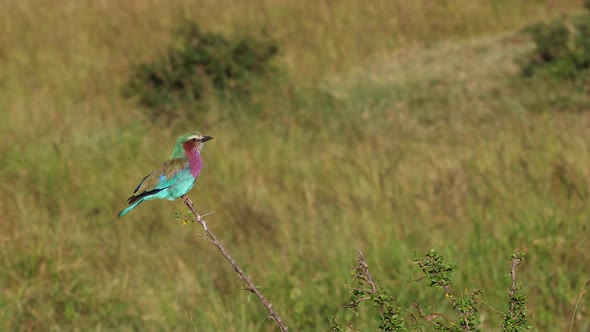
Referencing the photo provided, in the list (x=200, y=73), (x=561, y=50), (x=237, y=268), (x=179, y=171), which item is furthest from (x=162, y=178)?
(x=561, y=50)

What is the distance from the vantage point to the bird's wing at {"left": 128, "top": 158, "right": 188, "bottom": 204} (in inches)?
97.8

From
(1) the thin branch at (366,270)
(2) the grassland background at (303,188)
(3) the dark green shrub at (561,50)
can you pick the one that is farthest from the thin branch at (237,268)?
(3) the dark green shrub at (561,50)

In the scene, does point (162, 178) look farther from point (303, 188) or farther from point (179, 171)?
point (303, 188)

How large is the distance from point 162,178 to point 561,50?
5.97m

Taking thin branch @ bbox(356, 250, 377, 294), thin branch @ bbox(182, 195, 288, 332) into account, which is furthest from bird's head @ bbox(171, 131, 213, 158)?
thin branch @ bbox(356, 250, 377, 294)

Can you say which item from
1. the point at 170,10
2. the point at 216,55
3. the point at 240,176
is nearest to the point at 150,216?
the point at 240,176

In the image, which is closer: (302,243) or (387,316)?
(387,316)

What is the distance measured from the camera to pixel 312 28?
993 centimetres

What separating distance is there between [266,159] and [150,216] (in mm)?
1140

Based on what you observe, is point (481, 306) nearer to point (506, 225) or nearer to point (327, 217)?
point (506, 225)

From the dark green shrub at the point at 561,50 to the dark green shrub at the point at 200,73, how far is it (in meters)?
2.46

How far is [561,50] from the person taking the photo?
301 inches

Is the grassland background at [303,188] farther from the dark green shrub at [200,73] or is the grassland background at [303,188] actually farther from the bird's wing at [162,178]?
the bird's wing at [162,178]

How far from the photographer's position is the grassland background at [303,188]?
4.35 meters
